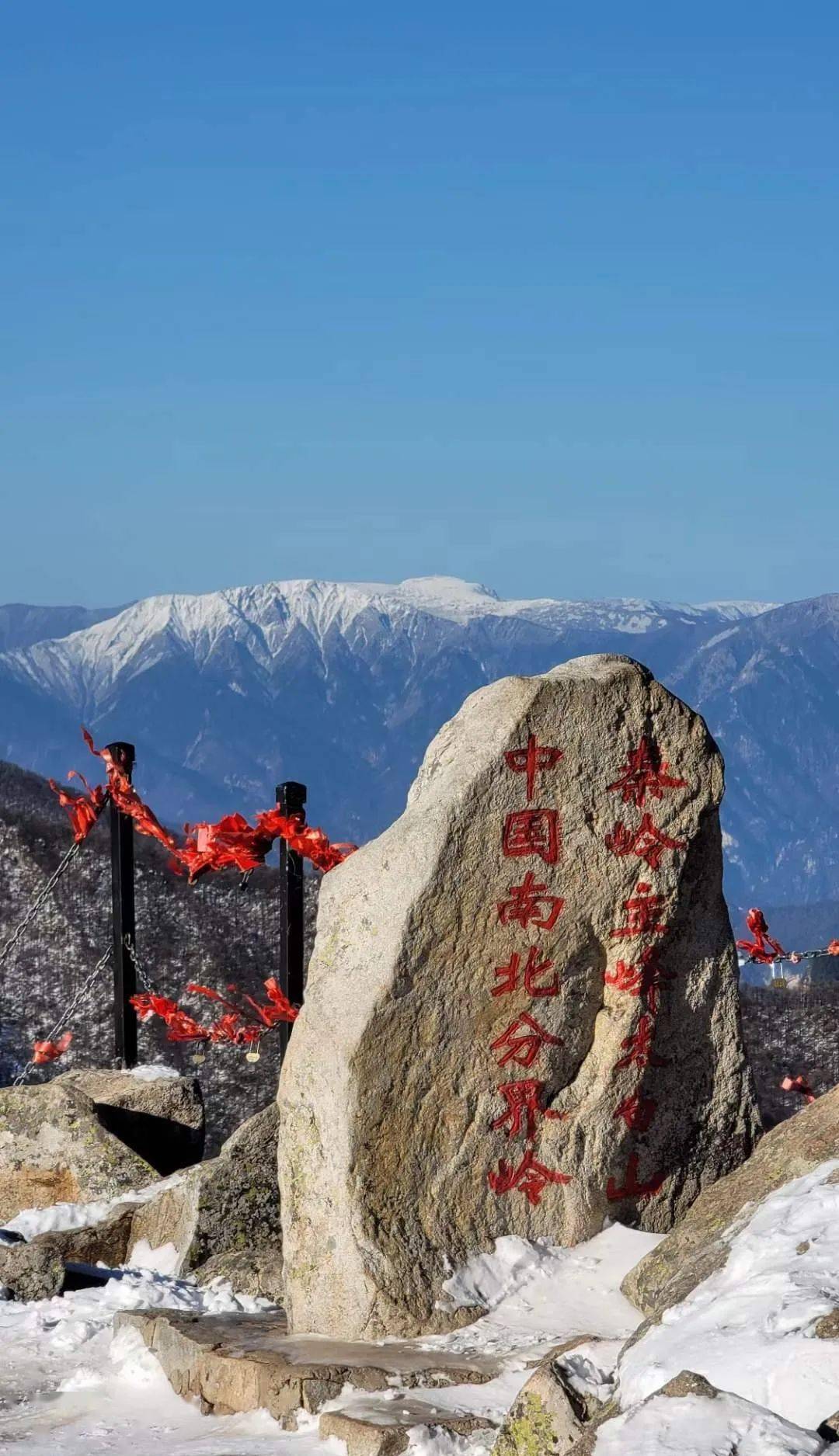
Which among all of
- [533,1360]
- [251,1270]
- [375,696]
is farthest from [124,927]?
[375,696]

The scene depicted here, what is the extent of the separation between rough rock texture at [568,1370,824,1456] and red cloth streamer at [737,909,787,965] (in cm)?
614

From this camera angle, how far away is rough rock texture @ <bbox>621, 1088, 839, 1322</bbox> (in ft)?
21.8

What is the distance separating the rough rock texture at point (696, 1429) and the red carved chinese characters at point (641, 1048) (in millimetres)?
3094

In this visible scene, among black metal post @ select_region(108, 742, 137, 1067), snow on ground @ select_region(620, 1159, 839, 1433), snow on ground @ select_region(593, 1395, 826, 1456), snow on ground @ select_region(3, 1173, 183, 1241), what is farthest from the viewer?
black metal post @ select_region(108, 742, 137, 1067)

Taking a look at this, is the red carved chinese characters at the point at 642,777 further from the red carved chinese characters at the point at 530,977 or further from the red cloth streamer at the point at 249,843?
the red cloth streamer at the point at 249,843

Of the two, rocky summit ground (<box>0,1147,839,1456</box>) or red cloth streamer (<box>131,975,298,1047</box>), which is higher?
red cloth streamer (<box>131,975,298,1047</box>)

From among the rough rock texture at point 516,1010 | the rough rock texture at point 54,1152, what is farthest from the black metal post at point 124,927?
the rough rock texture at point 516,1010

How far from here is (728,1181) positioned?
7.12 metres

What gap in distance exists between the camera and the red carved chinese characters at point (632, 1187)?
7.74 meters

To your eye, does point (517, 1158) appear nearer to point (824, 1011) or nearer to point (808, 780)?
point (824, 1011)

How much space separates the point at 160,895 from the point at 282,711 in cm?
16342

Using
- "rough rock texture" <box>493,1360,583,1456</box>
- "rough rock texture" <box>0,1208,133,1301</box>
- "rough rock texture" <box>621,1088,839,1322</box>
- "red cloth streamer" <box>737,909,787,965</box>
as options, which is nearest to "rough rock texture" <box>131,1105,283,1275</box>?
"rough rock texture" <box>0,1208,133,1301</box>

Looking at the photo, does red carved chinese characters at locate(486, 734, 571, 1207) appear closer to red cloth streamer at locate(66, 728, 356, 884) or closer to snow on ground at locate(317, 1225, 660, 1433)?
snow on ground at locate(317, 1225, 660, 1433)

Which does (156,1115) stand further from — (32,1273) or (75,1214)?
(32,1273)
